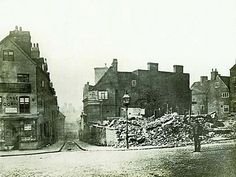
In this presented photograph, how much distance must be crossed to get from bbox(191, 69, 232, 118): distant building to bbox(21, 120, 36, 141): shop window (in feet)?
14.1

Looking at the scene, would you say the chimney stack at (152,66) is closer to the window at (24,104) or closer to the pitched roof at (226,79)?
the pitched roof at (226,79)

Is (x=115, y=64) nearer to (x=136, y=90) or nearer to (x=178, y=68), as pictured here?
(x=136, y=90)

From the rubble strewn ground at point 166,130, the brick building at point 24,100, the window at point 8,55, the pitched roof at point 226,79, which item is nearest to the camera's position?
the pitched roof at point 226,79

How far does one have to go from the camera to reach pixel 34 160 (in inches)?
280

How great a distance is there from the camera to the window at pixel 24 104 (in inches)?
344

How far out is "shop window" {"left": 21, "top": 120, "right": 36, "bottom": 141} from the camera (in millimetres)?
8766

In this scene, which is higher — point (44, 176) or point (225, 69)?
point (225, 69)

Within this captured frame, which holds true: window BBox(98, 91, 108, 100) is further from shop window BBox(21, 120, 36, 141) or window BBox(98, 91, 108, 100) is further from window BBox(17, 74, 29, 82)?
shop window BBox(21, 120, 36, 141)

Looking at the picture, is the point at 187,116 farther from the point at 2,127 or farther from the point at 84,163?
the point at 2,127

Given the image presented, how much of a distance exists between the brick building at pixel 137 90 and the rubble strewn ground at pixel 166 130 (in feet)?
1.28

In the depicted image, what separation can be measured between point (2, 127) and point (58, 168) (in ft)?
9.57

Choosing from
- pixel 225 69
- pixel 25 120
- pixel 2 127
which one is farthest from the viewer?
pixel 25 120

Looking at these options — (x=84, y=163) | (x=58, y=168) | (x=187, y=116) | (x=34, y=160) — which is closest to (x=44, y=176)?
(x=58, y=168)

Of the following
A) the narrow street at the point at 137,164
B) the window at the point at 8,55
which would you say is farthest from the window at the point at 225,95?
the window at the point at 8,55
